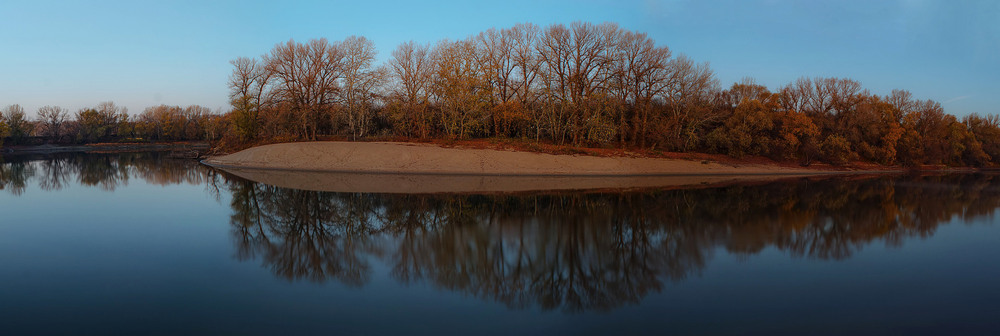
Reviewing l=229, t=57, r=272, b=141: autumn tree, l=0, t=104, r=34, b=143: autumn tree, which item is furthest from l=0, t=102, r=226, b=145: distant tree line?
l=229, t=57, r=272, b=141: autumn tree

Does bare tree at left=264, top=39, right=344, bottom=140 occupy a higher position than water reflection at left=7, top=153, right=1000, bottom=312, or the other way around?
bare tree at left=264, top=39, right=344, bottom=140

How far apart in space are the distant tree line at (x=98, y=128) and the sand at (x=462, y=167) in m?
41.8

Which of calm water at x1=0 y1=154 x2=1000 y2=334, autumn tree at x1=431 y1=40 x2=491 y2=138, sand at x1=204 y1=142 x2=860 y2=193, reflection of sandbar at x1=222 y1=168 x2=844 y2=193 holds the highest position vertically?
autumn tree at x1=431 y1=40 x2=491 y2=138

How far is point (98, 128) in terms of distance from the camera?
248ft

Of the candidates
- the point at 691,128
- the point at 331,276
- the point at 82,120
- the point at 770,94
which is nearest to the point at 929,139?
the point at 770,94

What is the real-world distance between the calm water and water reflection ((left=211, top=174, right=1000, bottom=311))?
0.21ft

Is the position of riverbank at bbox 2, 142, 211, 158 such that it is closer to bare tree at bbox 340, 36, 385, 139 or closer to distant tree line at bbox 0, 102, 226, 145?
distant tree line at bbox 0, 102, 226, 145

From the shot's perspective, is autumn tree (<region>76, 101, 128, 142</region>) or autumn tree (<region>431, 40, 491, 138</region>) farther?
autumn tree (<region>76, 101, 128, 142</region>)

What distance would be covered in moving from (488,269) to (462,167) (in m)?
20.4

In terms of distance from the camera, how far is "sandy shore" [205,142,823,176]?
27.8m

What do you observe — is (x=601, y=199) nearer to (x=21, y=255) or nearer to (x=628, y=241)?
(x=628, y=241)

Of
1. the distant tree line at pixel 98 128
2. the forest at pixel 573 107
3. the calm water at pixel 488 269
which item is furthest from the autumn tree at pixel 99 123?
the calm water at pixel 488 269

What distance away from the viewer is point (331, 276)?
281 inches

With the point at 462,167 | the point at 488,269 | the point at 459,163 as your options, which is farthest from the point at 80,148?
the point at 488,269
